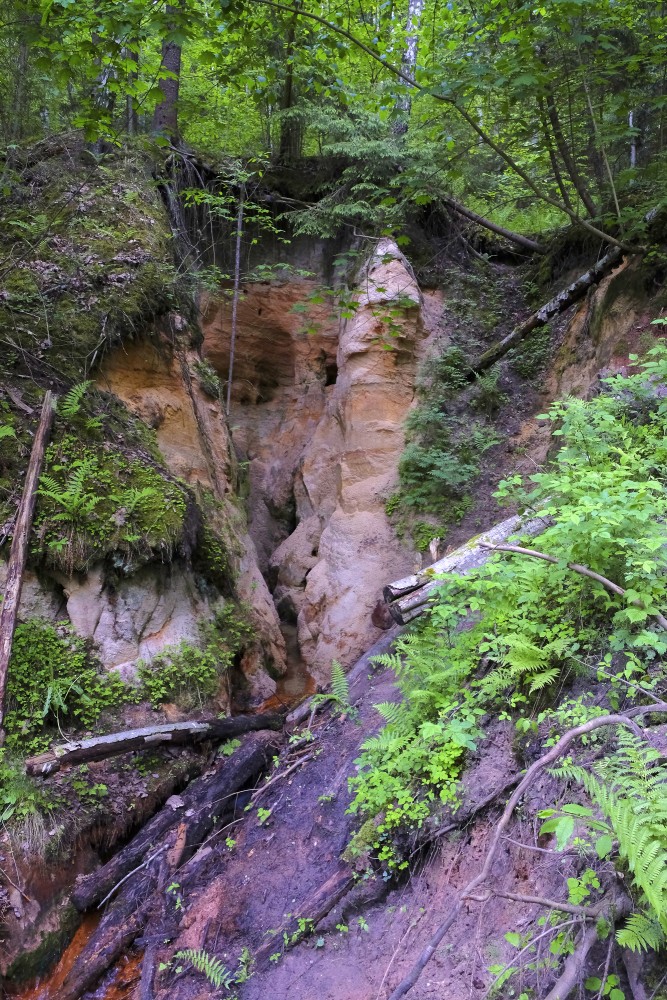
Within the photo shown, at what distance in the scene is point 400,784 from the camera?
3.91m

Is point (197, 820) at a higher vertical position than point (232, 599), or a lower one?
lower

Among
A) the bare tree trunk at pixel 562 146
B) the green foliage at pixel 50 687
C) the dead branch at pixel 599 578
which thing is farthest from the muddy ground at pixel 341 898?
the bare tree trunk at pixel 562 146

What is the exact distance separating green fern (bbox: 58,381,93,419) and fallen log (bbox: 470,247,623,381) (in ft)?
21.4

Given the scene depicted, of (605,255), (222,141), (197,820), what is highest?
(222,141)

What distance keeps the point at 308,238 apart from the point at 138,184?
4.32m

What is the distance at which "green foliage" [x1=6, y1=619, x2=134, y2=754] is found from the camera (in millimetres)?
5754

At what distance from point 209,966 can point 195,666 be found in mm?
3391

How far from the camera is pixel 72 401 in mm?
7238

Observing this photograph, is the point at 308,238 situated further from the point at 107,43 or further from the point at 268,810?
the point at 268,810

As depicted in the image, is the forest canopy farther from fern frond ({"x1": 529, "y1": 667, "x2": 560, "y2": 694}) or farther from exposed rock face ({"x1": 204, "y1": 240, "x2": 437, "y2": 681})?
fern frond ({"x1": 529, "y1": 667, "x2": 560, "y2": 694})

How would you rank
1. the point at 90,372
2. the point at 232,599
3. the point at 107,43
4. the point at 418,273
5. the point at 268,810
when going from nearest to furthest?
the point at 107,43 < the point at 268,810 < the point at 90,372 < the point at 232,599 < the point at 418,273

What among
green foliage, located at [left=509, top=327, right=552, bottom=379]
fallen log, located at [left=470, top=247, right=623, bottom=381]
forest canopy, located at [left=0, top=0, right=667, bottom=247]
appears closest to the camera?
forest canopy, located at [left=0, top=0, right=667, bottom=247]

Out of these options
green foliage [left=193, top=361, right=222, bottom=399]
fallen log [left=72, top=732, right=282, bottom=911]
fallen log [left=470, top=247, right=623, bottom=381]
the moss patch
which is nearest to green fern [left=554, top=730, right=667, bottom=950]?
fallen log [left=72, top=732, right=282, bottom=911]

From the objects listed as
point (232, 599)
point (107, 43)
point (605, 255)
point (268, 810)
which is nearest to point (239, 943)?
point (268, 810)
